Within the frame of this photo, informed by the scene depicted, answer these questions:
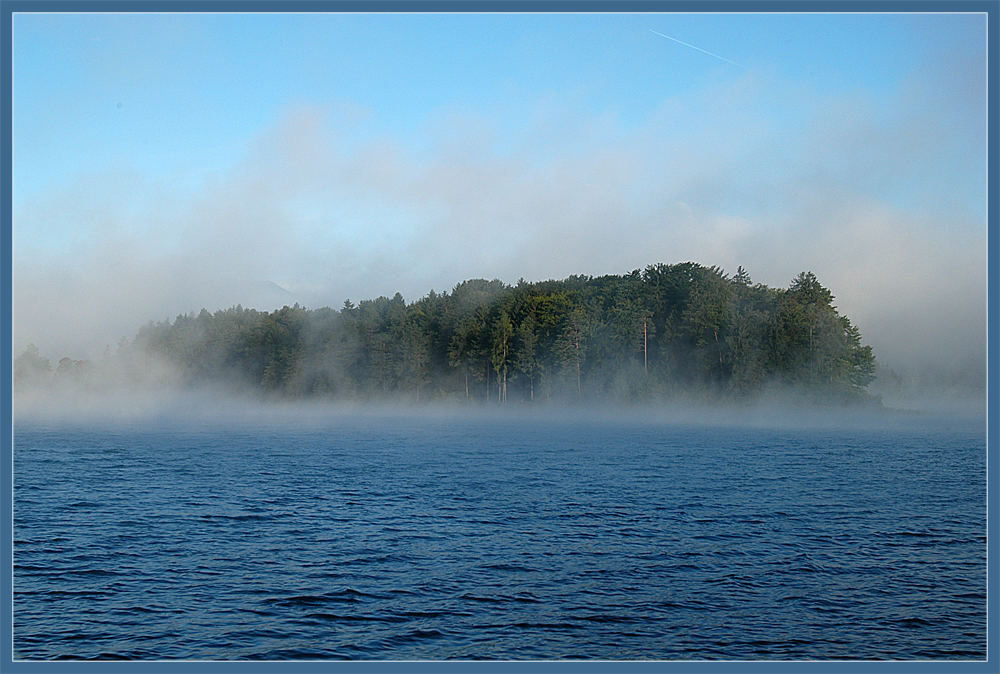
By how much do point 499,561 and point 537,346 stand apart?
98441 mm

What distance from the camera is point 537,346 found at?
4717 inches

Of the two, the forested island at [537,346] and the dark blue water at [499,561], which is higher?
the forested island at [537,346]

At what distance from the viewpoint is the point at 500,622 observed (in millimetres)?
16656

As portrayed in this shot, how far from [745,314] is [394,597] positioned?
310ft

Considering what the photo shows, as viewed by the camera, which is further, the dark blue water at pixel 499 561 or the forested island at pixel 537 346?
the forested island at pixel 537 346

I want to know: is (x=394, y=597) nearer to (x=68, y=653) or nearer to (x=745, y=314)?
(x=68, y=653)

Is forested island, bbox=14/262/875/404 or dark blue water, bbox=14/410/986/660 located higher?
forested island, bbox=14/262/875/404

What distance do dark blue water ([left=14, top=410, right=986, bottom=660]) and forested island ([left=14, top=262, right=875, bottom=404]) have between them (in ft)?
193

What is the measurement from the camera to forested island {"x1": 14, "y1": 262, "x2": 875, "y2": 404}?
102m

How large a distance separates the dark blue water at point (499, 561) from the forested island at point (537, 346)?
58.9 metres

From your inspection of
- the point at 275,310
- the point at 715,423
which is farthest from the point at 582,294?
the point at 275,310

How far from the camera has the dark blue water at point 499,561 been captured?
15875 millimetres

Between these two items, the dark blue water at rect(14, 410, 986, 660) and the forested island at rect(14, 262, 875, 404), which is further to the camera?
the forested island at rect(14, 262, 875, 404)

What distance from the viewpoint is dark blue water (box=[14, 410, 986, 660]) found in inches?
625
